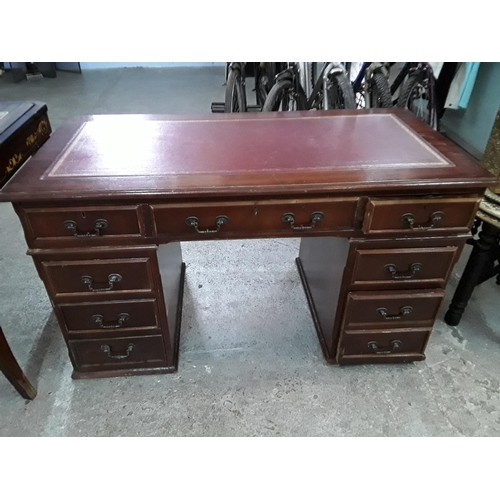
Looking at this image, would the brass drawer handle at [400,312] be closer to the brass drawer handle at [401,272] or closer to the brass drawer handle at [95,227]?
the brass drawer handle at [401,272]

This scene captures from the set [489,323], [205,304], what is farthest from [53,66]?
[489,323]

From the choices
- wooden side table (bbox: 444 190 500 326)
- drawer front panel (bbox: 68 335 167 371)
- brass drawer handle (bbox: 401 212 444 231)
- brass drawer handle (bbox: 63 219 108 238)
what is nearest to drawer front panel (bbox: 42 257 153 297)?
brass drawer handle (bbox: 63 219 108 238)

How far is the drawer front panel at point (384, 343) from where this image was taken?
1491 mm

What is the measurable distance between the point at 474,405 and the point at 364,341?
0.47m

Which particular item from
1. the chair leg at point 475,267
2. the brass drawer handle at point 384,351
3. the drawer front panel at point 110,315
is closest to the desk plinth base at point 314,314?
the brass drawer handle at point 384,351

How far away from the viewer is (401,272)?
1333 millimetres

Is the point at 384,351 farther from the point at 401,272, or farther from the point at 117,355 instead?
the point at 117,355

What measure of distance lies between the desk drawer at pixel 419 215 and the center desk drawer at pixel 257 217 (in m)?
0.07

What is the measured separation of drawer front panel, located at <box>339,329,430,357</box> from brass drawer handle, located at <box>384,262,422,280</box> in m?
0.26

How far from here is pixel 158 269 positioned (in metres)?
1.29

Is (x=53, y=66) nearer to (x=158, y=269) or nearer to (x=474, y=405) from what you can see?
(x=158, y=269)

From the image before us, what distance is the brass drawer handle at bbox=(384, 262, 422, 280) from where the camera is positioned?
1306 mm

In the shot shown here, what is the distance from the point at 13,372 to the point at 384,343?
54.3 inches

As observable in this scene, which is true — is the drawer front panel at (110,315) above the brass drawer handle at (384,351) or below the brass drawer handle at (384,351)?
above
